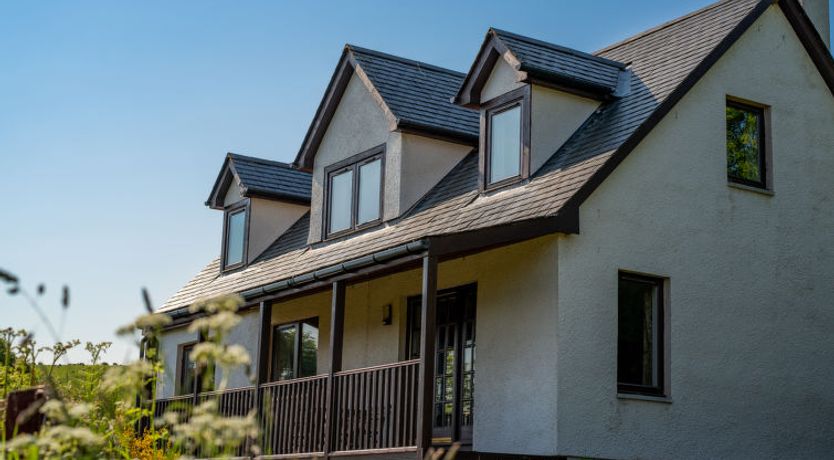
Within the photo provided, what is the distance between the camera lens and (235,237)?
21641 mm

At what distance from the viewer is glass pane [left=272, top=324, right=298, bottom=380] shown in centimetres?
1941

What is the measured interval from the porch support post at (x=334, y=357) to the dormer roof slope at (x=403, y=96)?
3.19 metres

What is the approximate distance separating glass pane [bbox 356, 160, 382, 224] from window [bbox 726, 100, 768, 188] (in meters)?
5.21

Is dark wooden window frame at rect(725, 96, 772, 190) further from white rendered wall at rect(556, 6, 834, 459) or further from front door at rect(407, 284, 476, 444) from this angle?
front door at rect(407, 284, 476, 444)

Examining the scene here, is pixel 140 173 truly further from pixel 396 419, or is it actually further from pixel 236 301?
pixel 236 301

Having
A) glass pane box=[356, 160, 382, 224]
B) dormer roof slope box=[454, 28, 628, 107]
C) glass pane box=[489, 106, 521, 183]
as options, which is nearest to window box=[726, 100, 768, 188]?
dormer roof slope box=[454, 28, 628, 107]

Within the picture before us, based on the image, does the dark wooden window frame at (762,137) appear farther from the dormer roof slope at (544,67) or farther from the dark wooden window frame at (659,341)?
the dark wooden window frame at (659,341)

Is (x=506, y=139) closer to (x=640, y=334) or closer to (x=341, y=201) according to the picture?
(x=640, y=334)

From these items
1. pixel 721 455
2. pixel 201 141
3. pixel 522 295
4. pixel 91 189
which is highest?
pixel 201 141

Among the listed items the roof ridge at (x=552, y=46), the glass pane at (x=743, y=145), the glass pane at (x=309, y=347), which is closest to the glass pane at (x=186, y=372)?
the glass pane at (x=309, y=347)

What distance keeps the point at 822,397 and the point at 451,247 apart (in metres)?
5.48

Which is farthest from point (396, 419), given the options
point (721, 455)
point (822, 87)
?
point (822, 87)

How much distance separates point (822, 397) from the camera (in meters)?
14.9

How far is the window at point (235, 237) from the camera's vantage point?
21186 mm
